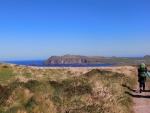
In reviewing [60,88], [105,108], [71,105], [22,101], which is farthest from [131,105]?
[22,101]

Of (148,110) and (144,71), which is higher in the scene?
(144,71)

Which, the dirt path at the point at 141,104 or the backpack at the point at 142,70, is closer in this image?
the dirt path at the point at 141,104

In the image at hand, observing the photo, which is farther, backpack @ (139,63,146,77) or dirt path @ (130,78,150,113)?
backpack @ (139,63,146,77)

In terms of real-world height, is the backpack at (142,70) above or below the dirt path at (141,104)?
above

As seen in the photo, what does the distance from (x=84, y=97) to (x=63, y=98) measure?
4.20 ft

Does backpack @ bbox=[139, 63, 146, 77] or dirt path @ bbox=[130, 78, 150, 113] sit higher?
backpack @ bbox=[139, 63, 146, 77]

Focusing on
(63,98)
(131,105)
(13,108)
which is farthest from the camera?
(131,105)

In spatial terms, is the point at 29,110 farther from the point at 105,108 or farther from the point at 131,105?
the point at 131,105

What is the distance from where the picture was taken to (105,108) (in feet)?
35.1

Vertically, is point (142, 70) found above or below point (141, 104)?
above

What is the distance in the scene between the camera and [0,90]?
11273mm

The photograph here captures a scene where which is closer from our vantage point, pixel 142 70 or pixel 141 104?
pixel 141 104

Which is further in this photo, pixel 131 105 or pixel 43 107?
pixel 131 105

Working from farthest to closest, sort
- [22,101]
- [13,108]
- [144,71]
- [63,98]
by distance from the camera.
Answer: [144,71] < [63,98] < [22,101] < [13,108]
